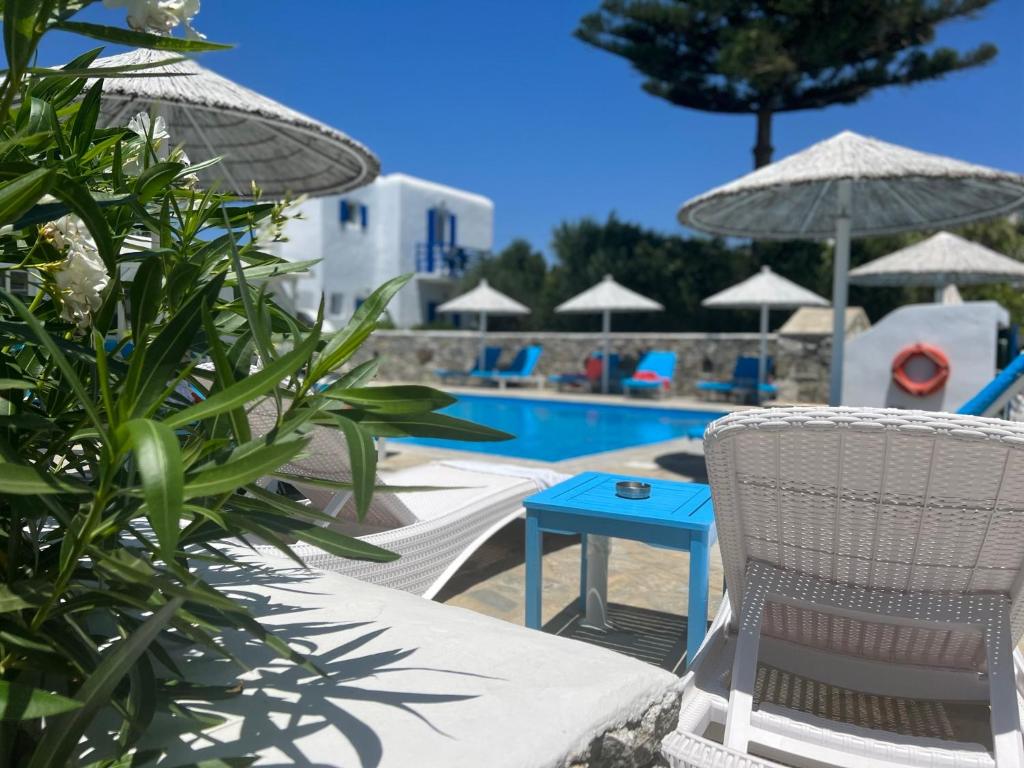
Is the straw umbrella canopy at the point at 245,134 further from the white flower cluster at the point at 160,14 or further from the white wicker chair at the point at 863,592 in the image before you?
the white wicker chair at the point at 863,592

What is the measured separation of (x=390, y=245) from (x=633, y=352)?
46.0 ft

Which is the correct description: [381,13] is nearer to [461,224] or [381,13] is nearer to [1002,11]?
[461,224]

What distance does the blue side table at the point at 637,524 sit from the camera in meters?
2.28

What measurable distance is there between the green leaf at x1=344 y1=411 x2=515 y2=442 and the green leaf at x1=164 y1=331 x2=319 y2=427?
17 cm

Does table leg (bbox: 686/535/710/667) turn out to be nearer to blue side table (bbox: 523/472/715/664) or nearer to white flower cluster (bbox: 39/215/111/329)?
blue side table (bbox: 523/472/715/664)

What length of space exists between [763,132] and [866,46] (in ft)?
8.44

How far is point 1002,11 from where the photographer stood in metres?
15.4

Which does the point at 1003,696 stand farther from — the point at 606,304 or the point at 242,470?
the point at 606,304

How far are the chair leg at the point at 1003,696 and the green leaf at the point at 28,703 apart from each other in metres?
1.52

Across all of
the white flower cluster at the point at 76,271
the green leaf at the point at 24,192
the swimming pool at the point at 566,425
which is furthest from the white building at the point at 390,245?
the green leaf at the point at 24,192

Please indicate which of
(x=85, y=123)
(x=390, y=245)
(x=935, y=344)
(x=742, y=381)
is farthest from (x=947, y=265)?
(x=390, y=245)

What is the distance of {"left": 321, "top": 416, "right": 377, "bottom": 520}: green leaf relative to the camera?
727 mm

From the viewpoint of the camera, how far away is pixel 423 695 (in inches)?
46.1

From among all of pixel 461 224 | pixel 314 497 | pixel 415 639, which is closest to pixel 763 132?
pixel 461 224
